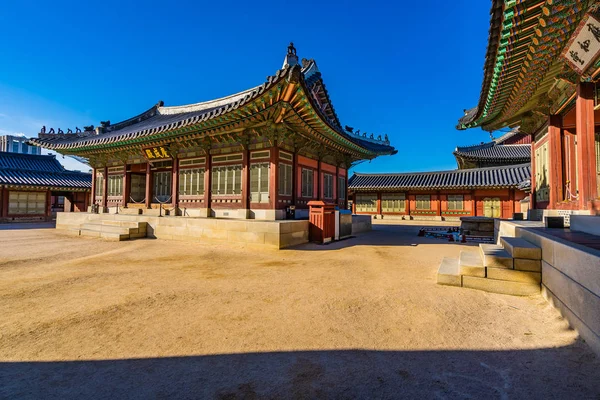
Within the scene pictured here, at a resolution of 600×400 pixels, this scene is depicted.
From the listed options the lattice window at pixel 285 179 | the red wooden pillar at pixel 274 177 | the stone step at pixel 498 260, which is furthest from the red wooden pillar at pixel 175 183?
the stone step at pixel 498 260

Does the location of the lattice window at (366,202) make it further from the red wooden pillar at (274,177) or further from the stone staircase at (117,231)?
the stone staircase at (117,231)

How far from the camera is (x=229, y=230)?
1003 cm

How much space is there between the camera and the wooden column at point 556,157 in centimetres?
812

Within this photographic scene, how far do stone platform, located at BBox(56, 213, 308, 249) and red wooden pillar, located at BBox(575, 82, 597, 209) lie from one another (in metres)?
7.43

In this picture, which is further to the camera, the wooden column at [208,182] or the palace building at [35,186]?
the palace building at [35,186]

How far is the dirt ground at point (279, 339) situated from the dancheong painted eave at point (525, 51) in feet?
14.8

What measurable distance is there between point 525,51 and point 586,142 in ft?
7.82

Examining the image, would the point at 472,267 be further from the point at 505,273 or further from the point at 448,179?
the point at 448,179

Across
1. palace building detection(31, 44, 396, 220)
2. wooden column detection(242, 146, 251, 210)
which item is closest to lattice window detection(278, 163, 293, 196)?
palace building detection(31, 44, 396, 220)

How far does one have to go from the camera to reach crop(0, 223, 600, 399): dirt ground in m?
2.22

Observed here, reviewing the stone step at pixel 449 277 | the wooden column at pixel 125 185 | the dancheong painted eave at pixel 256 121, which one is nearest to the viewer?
the stone step at pixel 449 277

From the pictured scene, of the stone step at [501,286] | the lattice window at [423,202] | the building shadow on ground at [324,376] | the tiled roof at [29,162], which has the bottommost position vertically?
the building shadow on ground at [324,376]

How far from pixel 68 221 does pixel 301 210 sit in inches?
541

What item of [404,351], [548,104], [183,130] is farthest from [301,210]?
[404,351]
